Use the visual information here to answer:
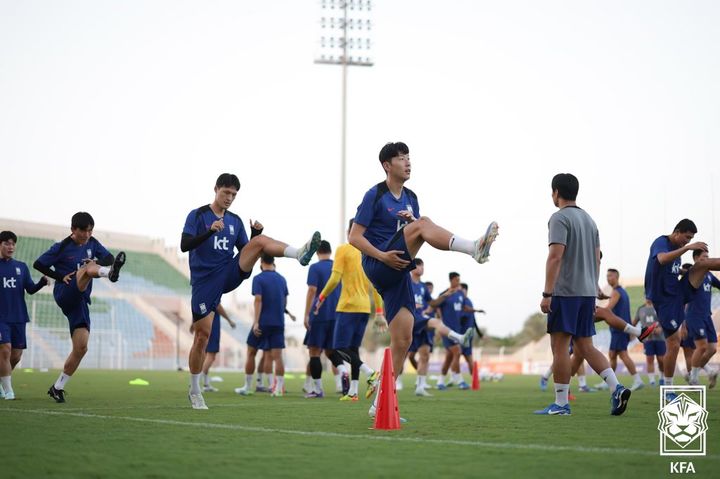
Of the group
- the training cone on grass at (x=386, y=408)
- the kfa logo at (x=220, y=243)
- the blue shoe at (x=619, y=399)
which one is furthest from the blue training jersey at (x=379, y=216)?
the blue shoe at (x=619, y=399)

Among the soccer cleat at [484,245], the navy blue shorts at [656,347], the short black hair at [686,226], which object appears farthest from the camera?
the navy blue shorts at [656,347]

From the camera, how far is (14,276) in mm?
12461

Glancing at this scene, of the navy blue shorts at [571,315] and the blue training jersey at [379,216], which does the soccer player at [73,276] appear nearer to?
the blue training jersey at [379,216]

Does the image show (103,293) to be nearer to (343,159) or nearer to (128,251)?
(128,251)

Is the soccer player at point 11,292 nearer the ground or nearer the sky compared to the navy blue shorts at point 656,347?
nearer the sky

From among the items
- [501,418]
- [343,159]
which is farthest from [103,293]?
[501,418]

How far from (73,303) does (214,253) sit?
2753mm

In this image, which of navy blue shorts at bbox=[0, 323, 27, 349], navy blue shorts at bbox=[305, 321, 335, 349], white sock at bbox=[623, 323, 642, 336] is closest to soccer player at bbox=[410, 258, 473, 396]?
navy blue shorts at bbox=[305, 321, 335, 349]

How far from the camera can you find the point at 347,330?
13016mm

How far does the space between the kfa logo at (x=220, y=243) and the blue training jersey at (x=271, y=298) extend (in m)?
5.79

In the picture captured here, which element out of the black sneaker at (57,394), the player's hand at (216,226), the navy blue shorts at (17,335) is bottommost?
the black sneaker at (57,394)

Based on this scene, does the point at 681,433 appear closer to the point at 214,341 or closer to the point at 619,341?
the point at 214,341

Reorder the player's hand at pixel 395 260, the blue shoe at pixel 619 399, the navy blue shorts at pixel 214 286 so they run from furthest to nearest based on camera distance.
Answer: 1. the navy blue shorts at pixel 214 286
2. the blue shoe at pixel 619 399
3. the player's hand at pixel 395 260

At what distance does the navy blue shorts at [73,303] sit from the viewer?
10.9 meters
